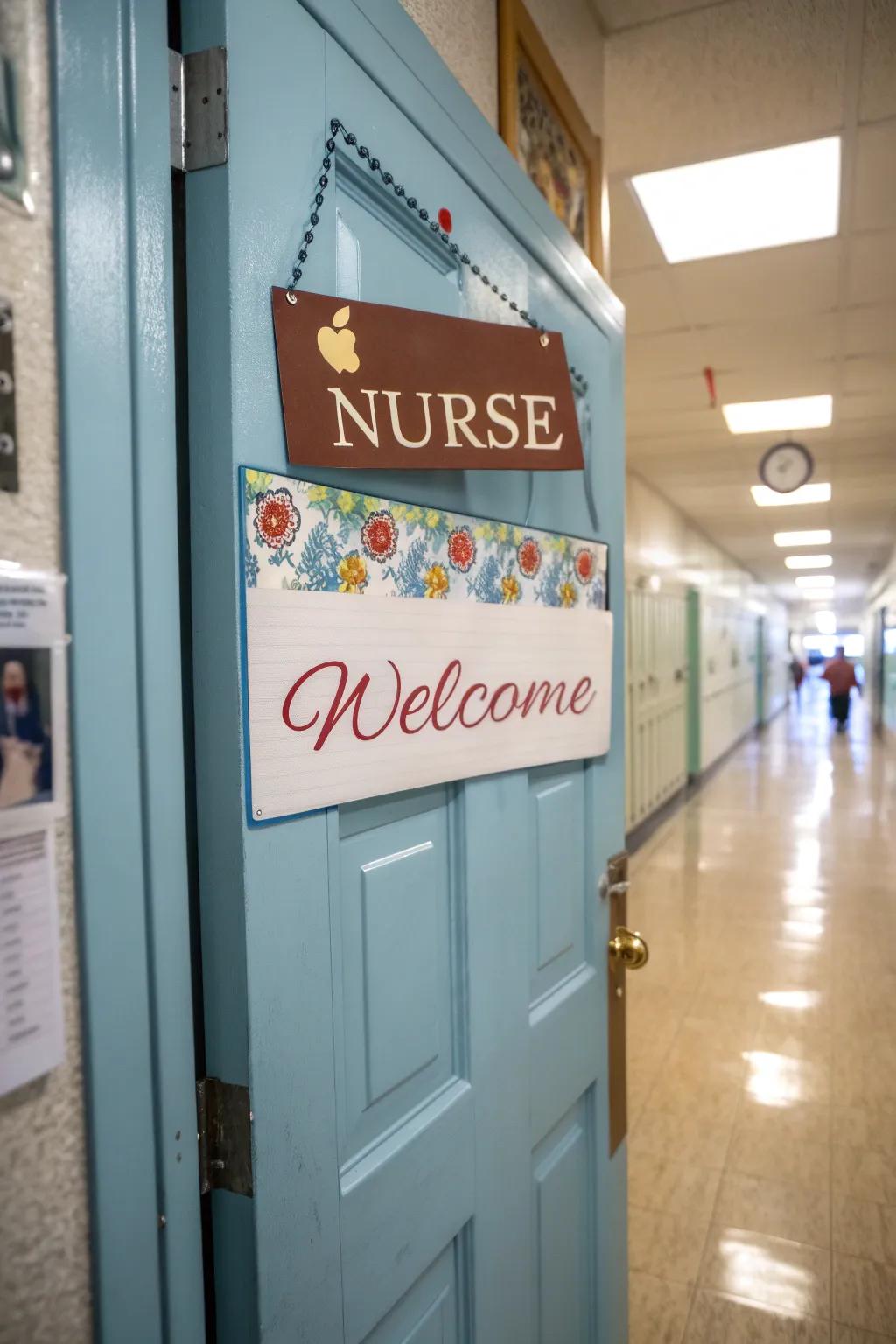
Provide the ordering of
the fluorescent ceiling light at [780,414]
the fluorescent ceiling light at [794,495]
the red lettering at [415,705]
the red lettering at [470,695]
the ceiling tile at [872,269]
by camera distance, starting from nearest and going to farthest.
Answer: the red lettering at [415,705] < the red lettering at [470,695] < the ceiling tile at [872,269] < the fluorescent ceiling light at [780,414] < the fluorescent ceiling light at [794,495]

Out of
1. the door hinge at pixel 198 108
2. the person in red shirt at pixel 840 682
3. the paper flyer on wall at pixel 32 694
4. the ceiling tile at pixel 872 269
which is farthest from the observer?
the person in red shirt at pixel 840 682

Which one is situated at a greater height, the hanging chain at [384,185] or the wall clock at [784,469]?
the wall clock at [784,469]

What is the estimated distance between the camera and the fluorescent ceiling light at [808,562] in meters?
13.1

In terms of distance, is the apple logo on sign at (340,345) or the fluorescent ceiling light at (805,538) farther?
the fluorescent ceiling light at (805,538)

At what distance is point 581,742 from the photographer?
1.42m

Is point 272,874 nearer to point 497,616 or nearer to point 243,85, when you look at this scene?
point 497,616

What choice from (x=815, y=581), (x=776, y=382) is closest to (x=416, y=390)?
(x=776, y=382)

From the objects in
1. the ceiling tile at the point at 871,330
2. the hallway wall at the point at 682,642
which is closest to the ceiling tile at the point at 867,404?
the ceiling tile at the point at 871,330

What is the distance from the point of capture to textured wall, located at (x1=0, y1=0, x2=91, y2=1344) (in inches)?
23.0

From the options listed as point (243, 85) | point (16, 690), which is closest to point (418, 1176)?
point (16, 690)

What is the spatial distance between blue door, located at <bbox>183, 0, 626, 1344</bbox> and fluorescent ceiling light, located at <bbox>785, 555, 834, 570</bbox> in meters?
12.9

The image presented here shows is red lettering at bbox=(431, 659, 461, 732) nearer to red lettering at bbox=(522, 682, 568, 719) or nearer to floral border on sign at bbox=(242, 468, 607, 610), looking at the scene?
floral border on sign at bbox=(242, 468, 607, 610)

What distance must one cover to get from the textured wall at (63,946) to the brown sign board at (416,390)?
0.23 meters

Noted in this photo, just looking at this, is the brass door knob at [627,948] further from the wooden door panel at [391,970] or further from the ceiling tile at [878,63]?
the ceiling tile at [878,63]
